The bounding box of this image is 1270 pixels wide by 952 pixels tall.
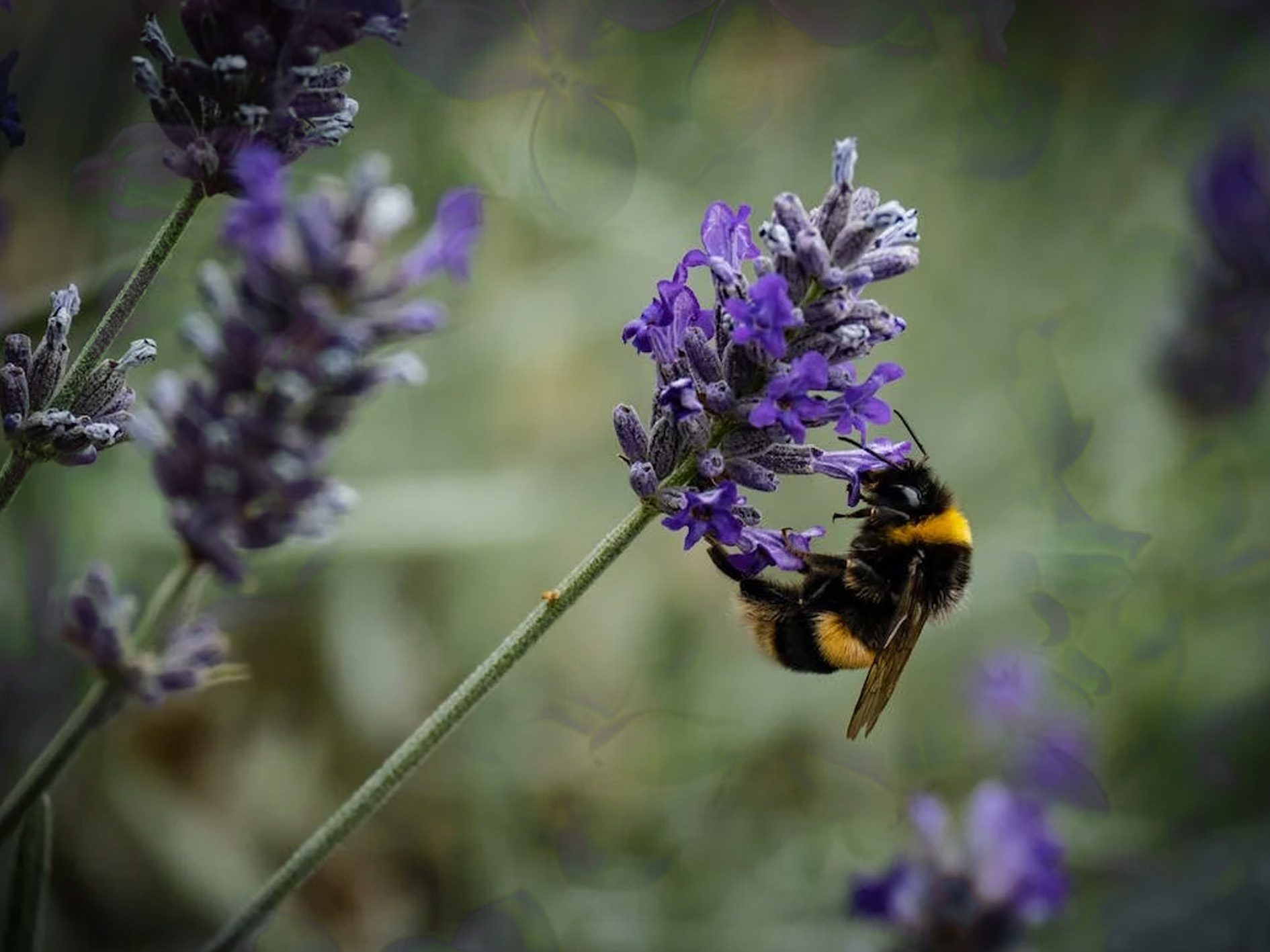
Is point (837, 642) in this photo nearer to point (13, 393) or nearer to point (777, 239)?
point (777, 239)

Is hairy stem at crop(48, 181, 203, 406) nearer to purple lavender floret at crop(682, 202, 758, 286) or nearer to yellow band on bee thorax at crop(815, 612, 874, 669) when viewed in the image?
purple lavender floret at crop(682, 202, 758, 286)

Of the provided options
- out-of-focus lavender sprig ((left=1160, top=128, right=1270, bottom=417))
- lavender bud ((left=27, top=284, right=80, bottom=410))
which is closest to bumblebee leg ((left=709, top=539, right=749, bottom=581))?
lavender bud ((left=27, top=284, right=80, bottom=410))

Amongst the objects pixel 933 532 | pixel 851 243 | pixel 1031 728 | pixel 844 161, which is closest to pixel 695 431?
pixel 851 243

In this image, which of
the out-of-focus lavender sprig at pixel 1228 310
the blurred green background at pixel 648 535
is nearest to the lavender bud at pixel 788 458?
the blurred green background at pixel 648 535

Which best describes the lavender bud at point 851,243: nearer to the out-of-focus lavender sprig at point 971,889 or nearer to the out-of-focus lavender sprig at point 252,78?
the out-of-focus lavender sprig at point 252,78

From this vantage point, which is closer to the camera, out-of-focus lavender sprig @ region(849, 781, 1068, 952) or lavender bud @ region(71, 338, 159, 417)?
lavender bud @ region(71, 338, 159, 417)
